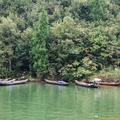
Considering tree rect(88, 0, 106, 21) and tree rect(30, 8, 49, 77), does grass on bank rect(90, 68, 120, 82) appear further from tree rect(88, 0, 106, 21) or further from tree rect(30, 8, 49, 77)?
tree rect(88, 0, 106, 21)

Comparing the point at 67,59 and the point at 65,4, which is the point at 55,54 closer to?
the point at 67,59

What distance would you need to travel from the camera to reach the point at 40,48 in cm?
3606

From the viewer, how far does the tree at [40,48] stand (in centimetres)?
3606

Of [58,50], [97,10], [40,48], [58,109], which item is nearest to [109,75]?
[58,50]

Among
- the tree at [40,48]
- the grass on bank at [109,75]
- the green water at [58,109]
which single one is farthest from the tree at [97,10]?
the green water at [58,109]

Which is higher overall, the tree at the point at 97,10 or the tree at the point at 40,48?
the tree at the point at 97,10

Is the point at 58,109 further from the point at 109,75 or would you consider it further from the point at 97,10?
the point at 97,10

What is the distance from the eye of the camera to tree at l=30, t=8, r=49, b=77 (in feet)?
118

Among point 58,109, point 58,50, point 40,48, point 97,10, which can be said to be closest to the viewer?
point 58,109

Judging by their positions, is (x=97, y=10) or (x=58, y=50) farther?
(x=97, y=10)

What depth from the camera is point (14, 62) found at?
39281 millimetres

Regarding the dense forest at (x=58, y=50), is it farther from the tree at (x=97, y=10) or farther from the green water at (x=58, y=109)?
the green water at (x=58, y=109)

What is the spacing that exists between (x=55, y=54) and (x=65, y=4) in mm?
17286

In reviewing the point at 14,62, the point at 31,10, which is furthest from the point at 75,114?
the point at 31,10
